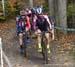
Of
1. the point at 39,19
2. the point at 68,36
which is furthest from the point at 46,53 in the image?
the point at 68,36

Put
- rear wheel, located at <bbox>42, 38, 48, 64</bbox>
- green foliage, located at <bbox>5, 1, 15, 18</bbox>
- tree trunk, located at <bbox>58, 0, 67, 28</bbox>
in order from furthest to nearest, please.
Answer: green foliage, located at <bbox>5, 1, 15, 18</bbox>, tree trunk, located at <bbox>58, 0, 67, 28</bbox>, rear wheel, located at <bbox>42, 38, 48, 64</bbox>

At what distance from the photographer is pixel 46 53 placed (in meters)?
12.0

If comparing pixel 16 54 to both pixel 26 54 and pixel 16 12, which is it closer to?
pixel 26 54

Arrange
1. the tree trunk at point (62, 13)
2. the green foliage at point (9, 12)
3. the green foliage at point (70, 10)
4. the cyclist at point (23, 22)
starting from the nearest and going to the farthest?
the cyclist at point (23, 22) → the tree trunk at point (62, 13) → the green foliage at point (70, 10) → the green foliage at point (9, 12)

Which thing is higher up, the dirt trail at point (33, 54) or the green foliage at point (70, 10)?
the green foliage at point (70, 10)

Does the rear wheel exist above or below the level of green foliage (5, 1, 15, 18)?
below

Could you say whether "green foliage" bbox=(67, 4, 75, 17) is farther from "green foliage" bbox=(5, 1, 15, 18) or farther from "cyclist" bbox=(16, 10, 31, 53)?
"green foliage" bbox=(5, 1, 15, 18)

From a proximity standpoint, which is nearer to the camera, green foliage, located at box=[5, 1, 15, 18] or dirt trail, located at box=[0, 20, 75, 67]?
dirt trail, located at box=[0, 20, 75, 67]

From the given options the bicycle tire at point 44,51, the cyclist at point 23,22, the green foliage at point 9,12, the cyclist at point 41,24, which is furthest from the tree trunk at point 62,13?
the green foliage at point 9,12

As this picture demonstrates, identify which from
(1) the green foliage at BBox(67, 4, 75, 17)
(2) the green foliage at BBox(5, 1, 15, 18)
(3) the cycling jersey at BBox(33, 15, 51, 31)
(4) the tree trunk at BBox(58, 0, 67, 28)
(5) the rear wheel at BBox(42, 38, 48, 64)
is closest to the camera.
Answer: (3) the cycling jersey at BBox(33, 15, 51, 31)

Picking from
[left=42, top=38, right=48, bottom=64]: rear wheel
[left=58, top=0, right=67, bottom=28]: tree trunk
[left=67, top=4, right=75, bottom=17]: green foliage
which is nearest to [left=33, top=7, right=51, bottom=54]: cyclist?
[left=42, top=38, right=48, bottom=64]: rear wheel

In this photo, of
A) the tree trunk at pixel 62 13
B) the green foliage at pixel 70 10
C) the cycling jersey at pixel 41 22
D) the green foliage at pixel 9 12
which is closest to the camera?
the cycling jersey at pixel 41 22

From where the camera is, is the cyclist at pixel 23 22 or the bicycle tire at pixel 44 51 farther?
the cyclist at pixel 23 22

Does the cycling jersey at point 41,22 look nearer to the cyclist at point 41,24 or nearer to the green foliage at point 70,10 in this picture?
the cyclist at point 41,24
